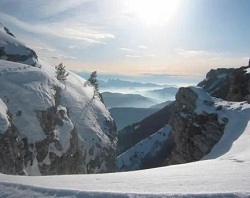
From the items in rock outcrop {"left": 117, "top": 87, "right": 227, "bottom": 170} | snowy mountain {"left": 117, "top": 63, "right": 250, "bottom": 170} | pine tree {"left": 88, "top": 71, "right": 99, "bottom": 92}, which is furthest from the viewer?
pine tree {"left": 88, "top": 71, "right": 99, "bottom": 92}

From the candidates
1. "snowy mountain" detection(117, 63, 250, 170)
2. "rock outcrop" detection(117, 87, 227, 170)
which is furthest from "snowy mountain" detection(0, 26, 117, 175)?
"rock outcrop" detection(117, 87, 227, 170)

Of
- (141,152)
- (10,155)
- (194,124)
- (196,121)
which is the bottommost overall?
(141,152)

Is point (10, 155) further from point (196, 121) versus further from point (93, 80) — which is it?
point (93, 80)

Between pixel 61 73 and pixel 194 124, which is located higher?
pixel 61 73

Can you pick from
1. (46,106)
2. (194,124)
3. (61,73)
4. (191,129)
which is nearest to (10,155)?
(46,106)

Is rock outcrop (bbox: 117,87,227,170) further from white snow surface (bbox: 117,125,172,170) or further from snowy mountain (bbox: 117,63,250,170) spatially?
white snow surface (bbox: 117,125,172,170)

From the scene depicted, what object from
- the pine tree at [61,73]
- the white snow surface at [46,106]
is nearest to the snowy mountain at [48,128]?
the white snow surface at [46,106]

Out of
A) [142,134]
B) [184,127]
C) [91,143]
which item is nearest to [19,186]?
[184,127]

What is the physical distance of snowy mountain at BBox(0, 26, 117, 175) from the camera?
51.1 meters

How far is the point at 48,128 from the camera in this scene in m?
61.8

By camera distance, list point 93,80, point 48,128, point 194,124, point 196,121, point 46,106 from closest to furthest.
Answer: point 196,121, point 194,124, point 48,128, point 46,106, point 93,80

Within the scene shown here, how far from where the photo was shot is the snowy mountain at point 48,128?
51.1 meters

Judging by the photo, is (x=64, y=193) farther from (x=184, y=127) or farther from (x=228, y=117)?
(x=184, y=127)

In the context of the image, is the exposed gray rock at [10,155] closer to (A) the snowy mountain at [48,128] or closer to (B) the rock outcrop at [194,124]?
(A) the snowy mountain at [48,128]
